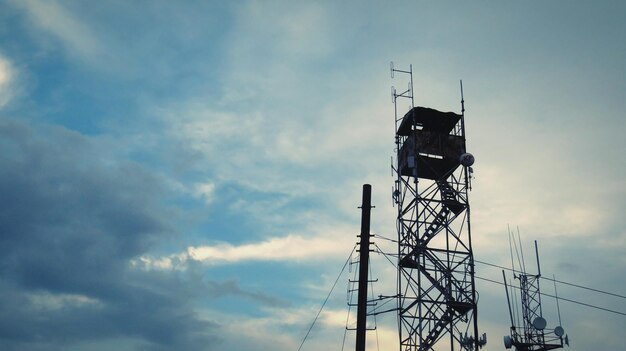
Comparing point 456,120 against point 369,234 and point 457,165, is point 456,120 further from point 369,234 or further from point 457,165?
point 369,234

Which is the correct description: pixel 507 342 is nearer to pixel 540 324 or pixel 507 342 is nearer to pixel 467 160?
pixel 540 324

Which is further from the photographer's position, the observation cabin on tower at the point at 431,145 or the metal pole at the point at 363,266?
the observation cabin on tower at the point at 431,145

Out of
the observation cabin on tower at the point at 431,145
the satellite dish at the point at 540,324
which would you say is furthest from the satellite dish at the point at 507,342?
the observation cabin on tower at the point at 431,145

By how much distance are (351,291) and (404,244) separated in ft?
29.8

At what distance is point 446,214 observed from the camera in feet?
130

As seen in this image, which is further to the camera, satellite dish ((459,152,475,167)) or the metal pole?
satellite dish ((459,152,475,167))

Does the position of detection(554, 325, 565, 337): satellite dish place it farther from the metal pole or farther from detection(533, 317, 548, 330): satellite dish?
the metal pole

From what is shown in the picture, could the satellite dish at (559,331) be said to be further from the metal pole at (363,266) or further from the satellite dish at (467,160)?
the metal pole at (363,266)

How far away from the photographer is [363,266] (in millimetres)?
29297

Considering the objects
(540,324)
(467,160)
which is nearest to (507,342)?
(540,324)

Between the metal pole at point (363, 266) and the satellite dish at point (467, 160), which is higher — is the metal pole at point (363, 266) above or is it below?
below

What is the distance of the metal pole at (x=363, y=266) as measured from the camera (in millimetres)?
27578

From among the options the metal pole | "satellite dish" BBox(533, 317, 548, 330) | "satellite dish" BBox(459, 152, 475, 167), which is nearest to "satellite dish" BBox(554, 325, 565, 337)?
"satellite dish" BBox(533, 317, 548, 330)

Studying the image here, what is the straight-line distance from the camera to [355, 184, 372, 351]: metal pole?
90.5ft
